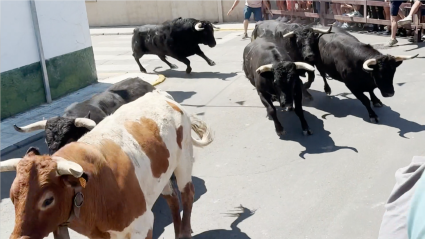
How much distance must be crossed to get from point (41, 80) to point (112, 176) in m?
7.86

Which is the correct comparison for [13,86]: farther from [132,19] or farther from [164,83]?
[132,19]

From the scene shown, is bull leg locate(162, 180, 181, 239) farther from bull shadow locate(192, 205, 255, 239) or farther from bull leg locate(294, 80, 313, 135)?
bull leg locate(294, 80, 313, 135)

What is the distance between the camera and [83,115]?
6.73 m

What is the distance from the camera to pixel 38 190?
11.4 feet

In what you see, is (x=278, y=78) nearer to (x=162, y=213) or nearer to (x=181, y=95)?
(x=162, y=213)

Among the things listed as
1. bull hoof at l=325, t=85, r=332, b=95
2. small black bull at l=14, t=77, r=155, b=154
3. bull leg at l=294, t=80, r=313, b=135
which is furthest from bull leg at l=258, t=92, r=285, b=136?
small black bull at l=14, t=77, r=155, b=154

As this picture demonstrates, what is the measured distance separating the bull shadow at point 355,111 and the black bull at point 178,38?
3.69 meters

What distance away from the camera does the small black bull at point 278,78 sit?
845cm

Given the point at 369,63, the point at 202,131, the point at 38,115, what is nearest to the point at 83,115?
the point at 202,131

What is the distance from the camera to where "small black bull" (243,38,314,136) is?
27.7ft

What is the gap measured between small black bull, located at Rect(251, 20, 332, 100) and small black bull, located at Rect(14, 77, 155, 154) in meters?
3.81

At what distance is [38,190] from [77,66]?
930 cm

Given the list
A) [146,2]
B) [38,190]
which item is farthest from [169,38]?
[38,190]

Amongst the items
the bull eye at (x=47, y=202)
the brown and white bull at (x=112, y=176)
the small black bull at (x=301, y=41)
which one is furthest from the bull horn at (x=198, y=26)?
the bull eye at (x=47, y=202)
